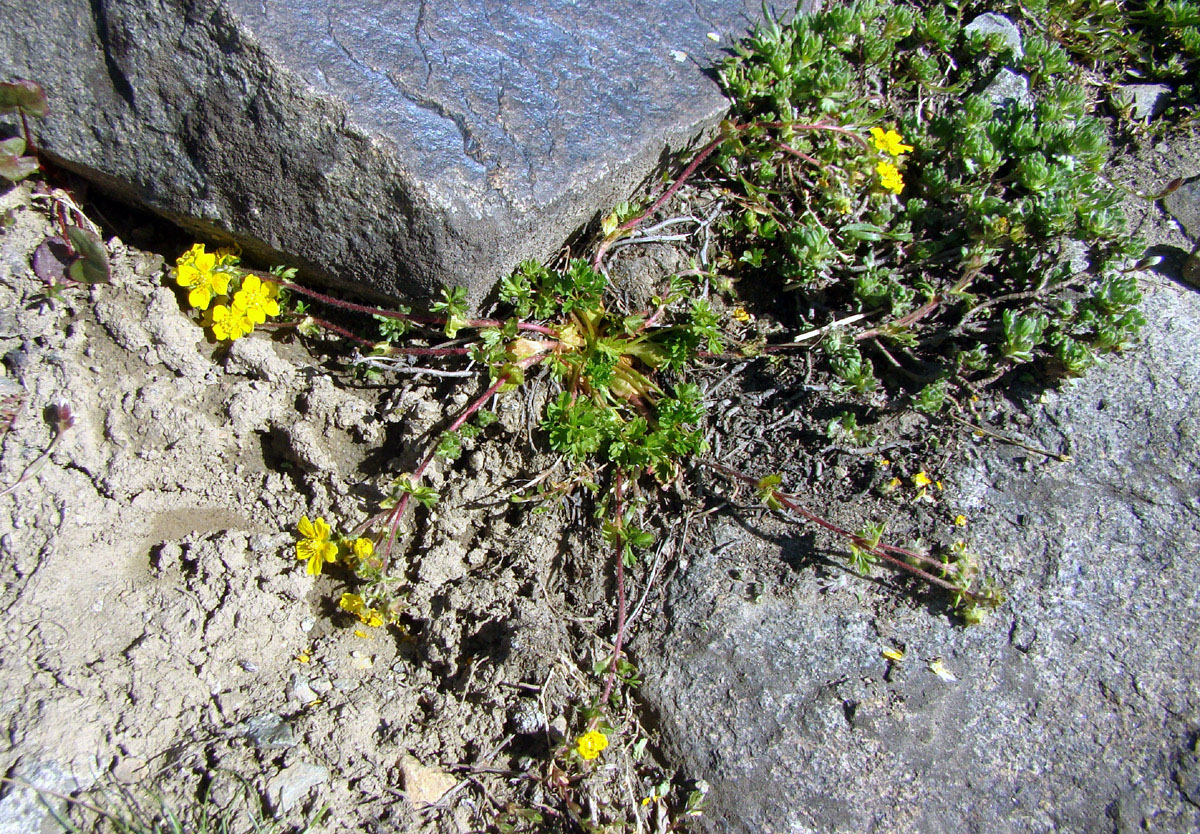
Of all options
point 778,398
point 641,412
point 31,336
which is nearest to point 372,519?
point 641,412

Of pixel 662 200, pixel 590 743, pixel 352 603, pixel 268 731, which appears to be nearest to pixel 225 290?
pixel 352 603

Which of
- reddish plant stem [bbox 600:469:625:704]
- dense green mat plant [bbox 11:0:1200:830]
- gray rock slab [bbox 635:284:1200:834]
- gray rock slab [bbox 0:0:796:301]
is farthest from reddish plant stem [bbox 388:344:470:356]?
gray rock slab [bbox 635:284:1200:834]

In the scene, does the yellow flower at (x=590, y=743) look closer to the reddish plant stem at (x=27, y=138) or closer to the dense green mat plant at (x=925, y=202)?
the dense green mat plant at (x=925, y=202)

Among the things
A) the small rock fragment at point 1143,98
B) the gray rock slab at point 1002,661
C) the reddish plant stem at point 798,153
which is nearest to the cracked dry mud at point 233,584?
the gray rock slab at point 1002,661

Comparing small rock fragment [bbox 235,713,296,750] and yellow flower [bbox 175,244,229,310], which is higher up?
yellow flower [bbox 175,244,229,310]

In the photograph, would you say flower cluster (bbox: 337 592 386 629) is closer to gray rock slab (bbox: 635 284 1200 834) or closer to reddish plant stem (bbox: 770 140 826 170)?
gray rock slab (bbox: 635 284 1200 834)

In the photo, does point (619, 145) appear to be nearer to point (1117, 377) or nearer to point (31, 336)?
point (1117, 377)
